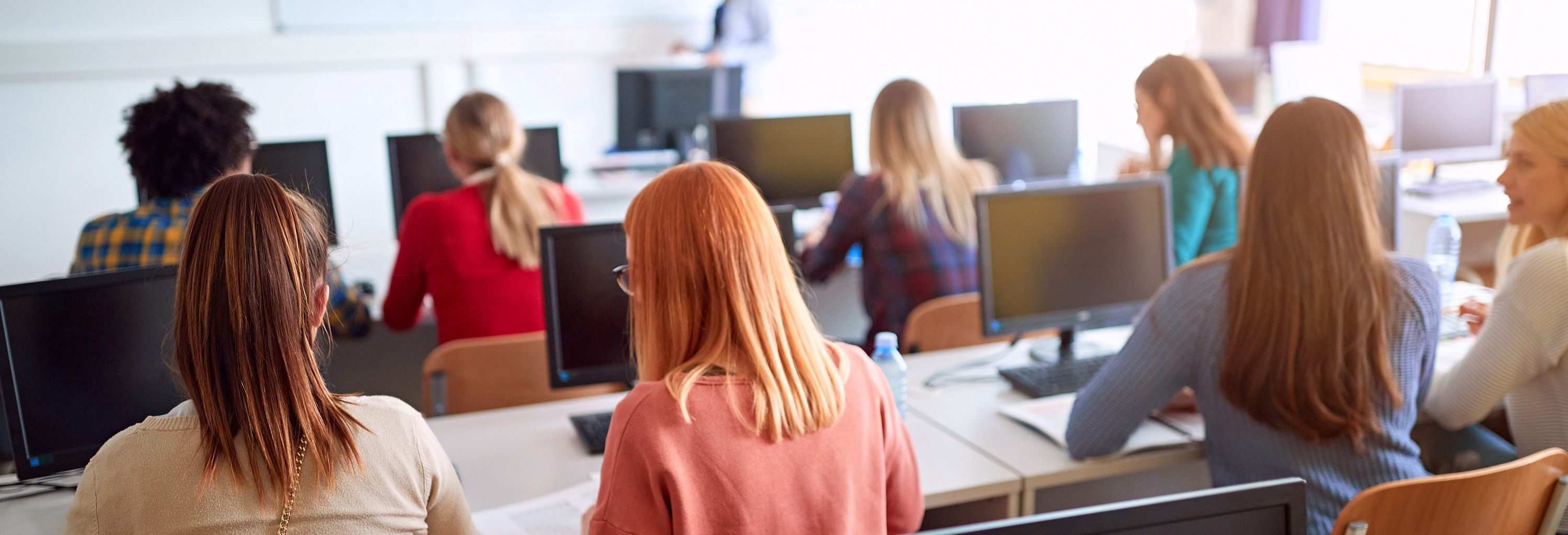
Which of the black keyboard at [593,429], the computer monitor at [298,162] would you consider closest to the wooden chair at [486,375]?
the black keyboard at [593,429]

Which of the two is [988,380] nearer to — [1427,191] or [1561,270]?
[1561,270]

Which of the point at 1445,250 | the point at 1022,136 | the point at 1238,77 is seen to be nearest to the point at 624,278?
the point at 1445,250

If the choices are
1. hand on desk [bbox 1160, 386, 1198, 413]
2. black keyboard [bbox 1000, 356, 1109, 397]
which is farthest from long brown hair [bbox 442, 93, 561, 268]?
hand on desk [bbox 1160, 386, 1198, 413]

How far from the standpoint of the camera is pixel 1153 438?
178 cm

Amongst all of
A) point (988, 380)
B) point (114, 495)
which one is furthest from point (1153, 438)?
point (114, 495)

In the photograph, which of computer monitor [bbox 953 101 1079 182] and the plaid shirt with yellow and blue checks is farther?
computer monitor [bbox 953 101 1079 182]

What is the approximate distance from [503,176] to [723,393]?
1486 millimetres

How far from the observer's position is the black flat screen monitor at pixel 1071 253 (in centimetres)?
211

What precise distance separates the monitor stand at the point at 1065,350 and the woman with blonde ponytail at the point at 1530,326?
2.08 feet

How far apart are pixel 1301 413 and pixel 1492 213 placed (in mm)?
2929

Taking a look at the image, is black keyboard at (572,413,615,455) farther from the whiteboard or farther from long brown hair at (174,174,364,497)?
the whiteboard

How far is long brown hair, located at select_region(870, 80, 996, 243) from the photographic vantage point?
9.34ft

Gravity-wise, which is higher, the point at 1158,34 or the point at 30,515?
the point at 1158,34

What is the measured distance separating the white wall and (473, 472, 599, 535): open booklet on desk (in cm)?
263
